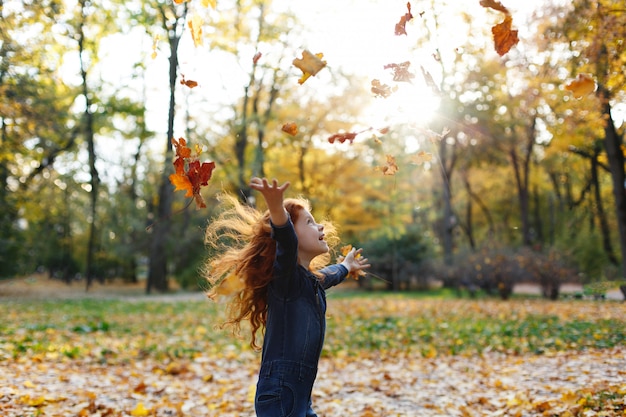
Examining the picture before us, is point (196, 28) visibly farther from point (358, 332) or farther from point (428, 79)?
point (358, 332)

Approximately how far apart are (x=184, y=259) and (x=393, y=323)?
15910mm

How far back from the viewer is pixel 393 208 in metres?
22.0

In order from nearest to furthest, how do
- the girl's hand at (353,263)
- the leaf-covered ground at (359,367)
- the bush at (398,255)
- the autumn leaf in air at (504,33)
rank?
the autumn leaf in air at (504,33) → the girl's hand at (353,263) → the leaf-covered ground at (359,367) → the bush at (398,255)

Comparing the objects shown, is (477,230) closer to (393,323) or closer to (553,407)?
(393,323)

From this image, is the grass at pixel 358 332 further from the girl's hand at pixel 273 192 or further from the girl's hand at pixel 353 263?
the girl's hand at pixel 273 192

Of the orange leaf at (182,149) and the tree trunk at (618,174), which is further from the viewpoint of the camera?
the tree trunk at (618,174)

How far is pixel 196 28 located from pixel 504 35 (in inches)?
61.8

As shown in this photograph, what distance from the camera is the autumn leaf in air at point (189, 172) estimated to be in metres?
2.75

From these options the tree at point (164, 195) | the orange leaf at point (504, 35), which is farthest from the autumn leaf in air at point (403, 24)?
the tree at point (164, 195)

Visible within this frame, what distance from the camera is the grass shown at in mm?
6875

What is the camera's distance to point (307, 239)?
279cm

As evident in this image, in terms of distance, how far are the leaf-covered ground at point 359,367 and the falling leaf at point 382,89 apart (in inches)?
71.3

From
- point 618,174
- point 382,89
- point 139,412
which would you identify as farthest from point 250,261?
point 618,174

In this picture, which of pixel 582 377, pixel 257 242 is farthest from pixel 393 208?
pixel 257 242
